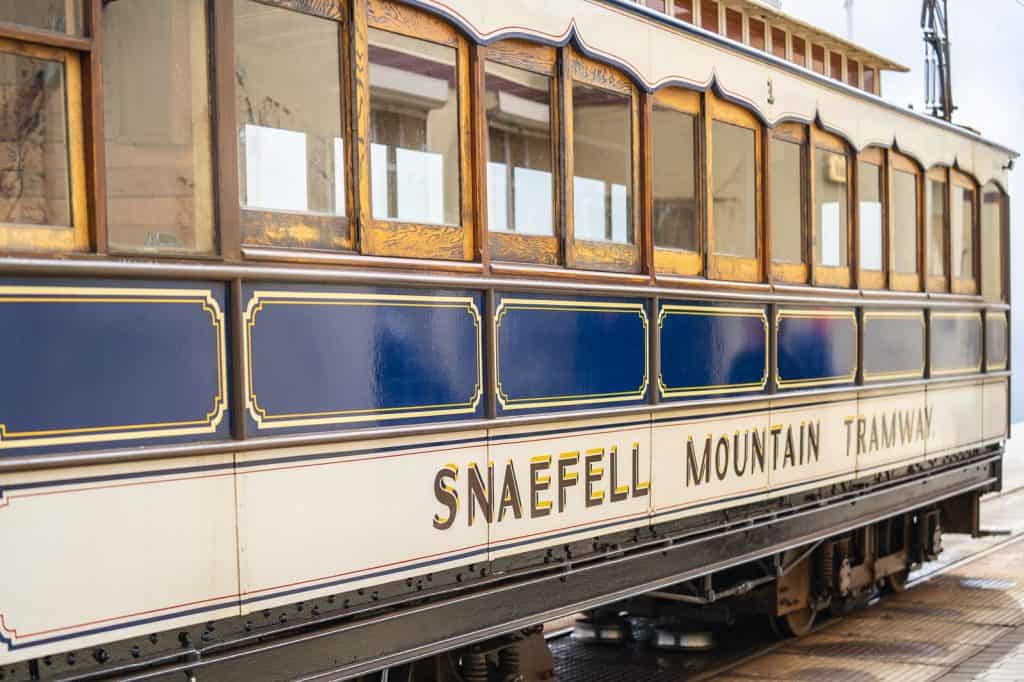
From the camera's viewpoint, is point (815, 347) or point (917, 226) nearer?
point (815, 347)

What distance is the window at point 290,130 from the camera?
3.93m

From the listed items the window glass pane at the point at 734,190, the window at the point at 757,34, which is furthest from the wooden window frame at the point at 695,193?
the window at the point at 757,34

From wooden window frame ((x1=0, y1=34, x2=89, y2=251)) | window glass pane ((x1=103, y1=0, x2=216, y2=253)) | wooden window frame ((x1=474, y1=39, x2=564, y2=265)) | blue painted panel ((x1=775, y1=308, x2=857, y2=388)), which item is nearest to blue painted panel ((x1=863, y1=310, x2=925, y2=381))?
blue painted panel ((x1=775, y1=308, x2=857, y2=388))

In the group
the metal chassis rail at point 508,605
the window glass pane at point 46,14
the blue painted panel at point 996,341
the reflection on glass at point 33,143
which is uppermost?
the window glass pane at point 46,14

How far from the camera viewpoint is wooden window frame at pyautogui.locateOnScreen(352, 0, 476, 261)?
4.29 meters

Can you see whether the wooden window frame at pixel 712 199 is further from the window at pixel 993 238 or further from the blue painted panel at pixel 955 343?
the window at pixel 993 238

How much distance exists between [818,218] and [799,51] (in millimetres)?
1342

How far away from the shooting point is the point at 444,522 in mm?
4566

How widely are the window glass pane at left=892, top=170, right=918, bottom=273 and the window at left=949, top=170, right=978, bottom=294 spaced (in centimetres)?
68

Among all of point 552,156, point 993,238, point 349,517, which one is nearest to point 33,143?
point 349,517

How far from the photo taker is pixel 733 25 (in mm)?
7293

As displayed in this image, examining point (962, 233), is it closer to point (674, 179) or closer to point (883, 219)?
point (883, 219)

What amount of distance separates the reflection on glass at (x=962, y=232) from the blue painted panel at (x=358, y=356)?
5.70 metres

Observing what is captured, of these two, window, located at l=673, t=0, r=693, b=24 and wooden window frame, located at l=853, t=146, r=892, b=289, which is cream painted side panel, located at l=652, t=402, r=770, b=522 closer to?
wooden window frame, located at l=853, t=146, r=892, b=289
